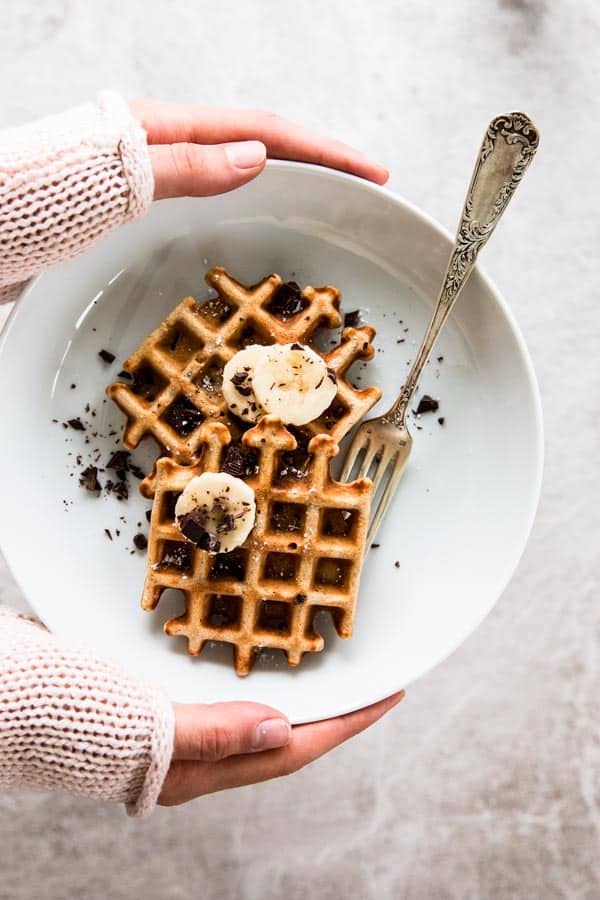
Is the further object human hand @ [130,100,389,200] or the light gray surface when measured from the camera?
the light gray surface

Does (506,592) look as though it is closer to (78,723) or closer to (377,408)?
(377,408)

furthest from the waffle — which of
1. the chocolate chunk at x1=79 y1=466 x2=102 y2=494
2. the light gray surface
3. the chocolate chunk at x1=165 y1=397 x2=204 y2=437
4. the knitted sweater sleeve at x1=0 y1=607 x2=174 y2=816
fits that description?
the light gray surface

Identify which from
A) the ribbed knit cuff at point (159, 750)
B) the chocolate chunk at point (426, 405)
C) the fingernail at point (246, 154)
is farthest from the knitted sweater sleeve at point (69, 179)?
the ribbed knit cuff at point (159, 750)

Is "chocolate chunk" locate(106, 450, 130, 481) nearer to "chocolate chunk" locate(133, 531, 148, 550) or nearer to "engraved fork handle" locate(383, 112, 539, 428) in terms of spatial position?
"chocolate chunk" locate(133, 531, 148, 550)

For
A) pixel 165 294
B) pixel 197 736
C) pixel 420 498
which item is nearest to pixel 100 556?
pixel 197 736

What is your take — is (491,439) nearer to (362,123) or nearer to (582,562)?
(582,562)

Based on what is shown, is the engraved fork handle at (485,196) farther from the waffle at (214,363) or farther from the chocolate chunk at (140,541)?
the chocolate chunk at (140,541)
